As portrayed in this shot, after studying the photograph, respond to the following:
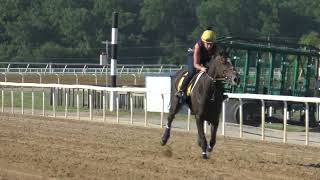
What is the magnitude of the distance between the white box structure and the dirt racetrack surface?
5.44m

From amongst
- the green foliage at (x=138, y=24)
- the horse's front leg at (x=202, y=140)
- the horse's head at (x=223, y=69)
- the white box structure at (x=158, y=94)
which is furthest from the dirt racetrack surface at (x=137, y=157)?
the green foliage at (x=138, y=24)

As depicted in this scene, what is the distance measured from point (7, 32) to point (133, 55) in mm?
14352

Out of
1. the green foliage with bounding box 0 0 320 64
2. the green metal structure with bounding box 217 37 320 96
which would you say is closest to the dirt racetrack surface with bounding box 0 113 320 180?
the green metal structure with bounding box 217 37 320 96

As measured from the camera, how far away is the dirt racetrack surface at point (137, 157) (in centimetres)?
929

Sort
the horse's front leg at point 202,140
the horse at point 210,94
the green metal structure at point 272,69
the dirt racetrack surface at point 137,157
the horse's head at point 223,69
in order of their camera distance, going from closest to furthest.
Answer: the dirt racetrack surface at point 137,157
the horse's head at point 223,69
the horse at point 210,94
the horse's front leg at point 202,140
the green metal structure at point 272,69

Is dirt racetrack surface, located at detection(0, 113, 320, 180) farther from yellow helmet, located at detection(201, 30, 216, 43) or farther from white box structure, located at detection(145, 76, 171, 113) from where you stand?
white box structure, located at detection(145, 76, 171, 113)

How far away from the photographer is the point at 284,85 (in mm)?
24516

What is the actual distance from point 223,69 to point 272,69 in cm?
1378

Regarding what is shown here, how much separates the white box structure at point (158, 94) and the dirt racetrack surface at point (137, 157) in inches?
214

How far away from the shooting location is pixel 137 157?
11.0 meters

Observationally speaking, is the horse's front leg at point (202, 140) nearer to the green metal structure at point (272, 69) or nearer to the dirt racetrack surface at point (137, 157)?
the dirt racetrack surface at point (137, 157)

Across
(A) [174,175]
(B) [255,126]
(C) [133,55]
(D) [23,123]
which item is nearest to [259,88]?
(B) [255,126]

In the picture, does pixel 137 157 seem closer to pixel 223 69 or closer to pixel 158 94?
pixel 223 69

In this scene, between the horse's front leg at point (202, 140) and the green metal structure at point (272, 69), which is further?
the green metal structure at point (272, 69)
